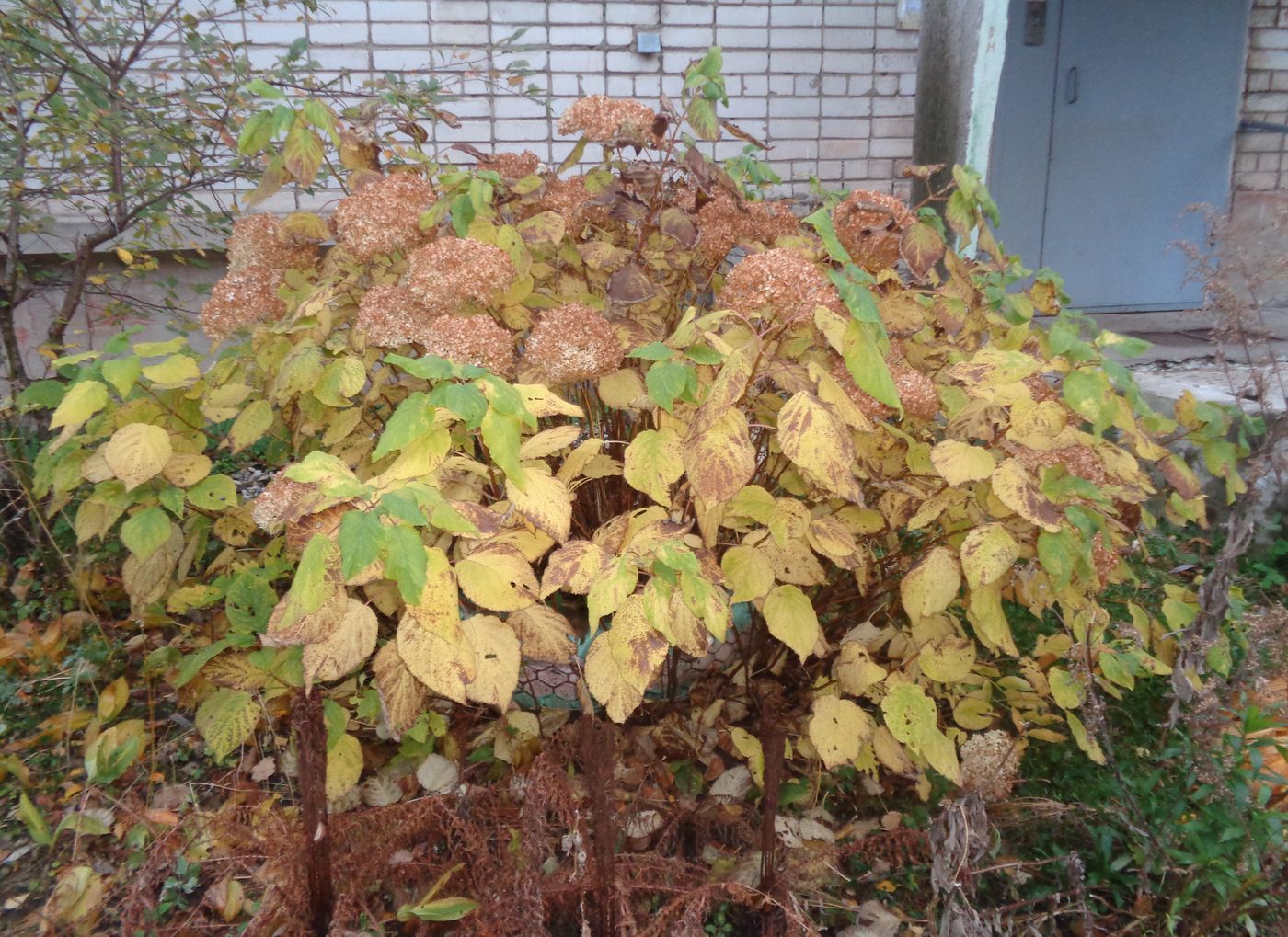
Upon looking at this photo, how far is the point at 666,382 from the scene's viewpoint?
118 cm

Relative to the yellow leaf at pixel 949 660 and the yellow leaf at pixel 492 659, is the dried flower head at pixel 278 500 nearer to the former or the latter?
the yellow leaf at pixel 492 659

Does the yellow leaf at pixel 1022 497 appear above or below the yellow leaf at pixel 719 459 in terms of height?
below

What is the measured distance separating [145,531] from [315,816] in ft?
1.86

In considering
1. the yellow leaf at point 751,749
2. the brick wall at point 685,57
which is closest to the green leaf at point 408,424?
the yellow leaf at point 751,749

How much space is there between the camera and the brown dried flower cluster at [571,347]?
53.9 inches

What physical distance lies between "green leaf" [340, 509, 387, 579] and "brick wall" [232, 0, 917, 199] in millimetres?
3659

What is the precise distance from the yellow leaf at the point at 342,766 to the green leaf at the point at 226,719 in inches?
6.1

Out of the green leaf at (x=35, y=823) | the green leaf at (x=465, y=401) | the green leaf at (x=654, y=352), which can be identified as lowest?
the green leaf at (x=35, y=823)

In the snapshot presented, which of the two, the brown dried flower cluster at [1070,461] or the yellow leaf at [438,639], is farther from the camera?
the brown dried flower cluster at [1070,461]

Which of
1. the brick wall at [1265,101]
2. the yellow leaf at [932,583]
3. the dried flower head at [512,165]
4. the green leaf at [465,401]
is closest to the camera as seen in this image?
the green leaf at [465,401]

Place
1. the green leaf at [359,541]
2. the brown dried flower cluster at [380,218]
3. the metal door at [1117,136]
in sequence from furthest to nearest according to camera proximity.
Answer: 1. the metal door at [1117,136]
2. the brown dried flower cluster at [380,218]
3. the green leaf at [359,541]

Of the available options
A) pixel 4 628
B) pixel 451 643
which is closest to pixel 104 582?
pixel 4 628

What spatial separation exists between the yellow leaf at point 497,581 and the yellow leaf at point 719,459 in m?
0.25

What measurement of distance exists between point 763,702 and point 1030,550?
56 centimetres
